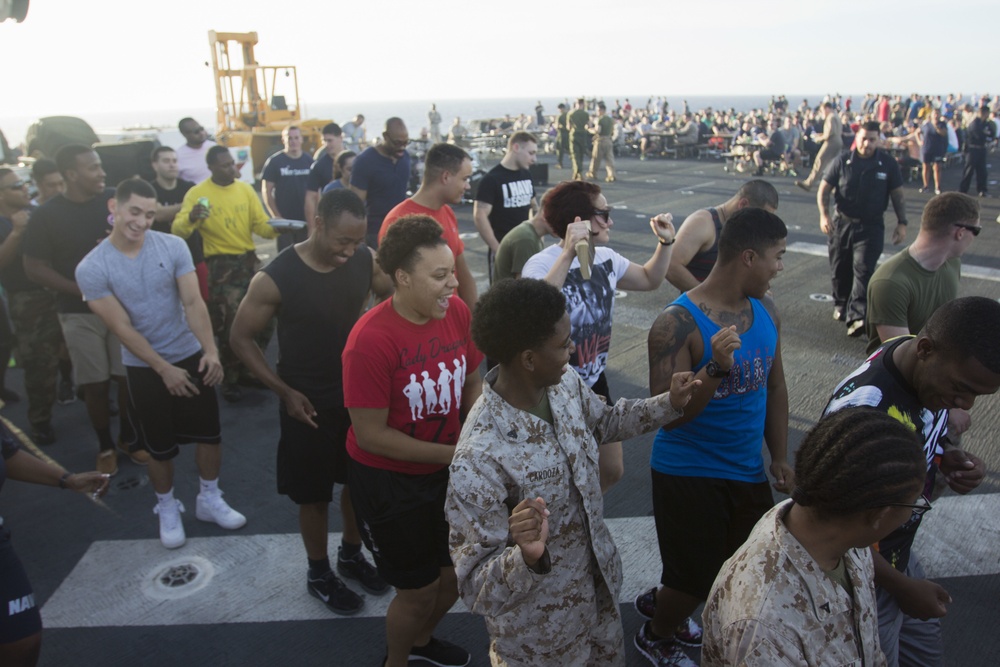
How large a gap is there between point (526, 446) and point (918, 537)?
3.10 m

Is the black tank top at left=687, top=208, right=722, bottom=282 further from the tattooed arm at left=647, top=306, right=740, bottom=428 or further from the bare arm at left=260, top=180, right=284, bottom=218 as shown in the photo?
the bare arm at left=260, top=180, right=284, bottom=218

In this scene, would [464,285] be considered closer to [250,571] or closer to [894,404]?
[250,571]

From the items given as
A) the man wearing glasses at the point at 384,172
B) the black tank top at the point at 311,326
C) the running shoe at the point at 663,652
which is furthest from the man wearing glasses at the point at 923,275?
the man wearing glasses at the point at 384,172

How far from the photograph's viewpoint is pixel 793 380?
607 cm

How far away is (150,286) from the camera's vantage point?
157 inches

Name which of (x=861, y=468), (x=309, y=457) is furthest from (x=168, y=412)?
(x=861, y=468)

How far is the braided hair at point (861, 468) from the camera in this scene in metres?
1.58

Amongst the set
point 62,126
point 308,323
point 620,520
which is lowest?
point 620,520

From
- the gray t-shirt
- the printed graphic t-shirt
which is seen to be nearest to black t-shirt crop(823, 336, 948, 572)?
the printed graphic t-shirt

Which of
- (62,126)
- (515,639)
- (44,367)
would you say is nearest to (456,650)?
(515,639)

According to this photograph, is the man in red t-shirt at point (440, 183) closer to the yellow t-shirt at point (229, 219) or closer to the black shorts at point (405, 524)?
the yellow t-shirt at point (229, 219)

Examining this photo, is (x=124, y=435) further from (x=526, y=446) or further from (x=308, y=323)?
(x=526, y=446)

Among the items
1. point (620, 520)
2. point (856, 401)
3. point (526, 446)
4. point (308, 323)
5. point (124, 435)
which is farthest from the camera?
point (124, 435)

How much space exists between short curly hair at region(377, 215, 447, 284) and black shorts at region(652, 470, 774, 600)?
1.41m
